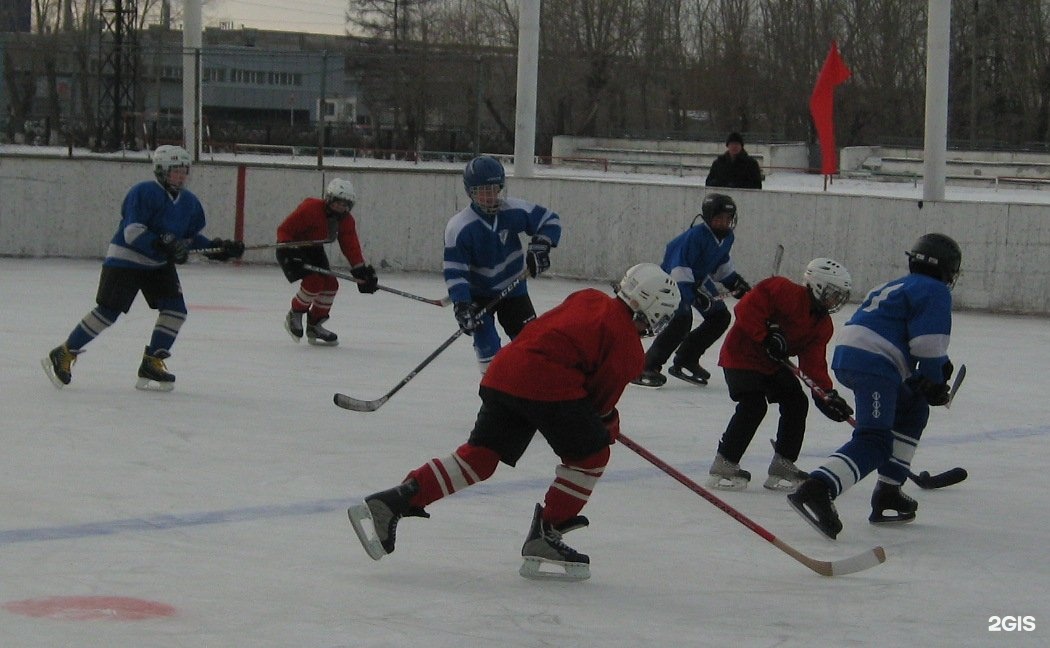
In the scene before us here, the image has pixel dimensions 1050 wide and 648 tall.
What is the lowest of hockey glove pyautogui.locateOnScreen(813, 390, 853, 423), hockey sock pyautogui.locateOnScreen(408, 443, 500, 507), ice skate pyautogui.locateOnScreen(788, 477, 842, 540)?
ice skate pyautogui.locateOnScreen(788, 477, 842, 540)

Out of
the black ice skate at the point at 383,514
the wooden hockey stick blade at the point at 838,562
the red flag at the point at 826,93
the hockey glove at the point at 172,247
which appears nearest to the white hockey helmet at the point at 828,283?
the wooden hockey stick blade at the point at 838,562

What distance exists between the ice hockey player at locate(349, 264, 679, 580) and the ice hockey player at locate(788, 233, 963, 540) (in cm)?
91

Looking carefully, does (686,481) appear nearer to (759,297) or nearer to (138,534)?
(759,297)

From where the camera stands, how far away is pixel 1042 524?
478 centimetres

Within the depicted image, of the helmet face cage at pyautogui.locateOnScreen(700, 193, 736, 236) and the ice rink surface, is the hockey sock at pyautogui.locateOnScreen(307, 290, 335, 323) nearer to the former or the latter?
the ice rink surface

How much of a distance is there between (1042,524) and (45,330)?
239 inches

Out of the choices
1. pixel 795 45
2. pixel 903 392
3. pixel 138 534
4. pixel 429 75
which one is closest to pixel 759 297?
pixel 903 392

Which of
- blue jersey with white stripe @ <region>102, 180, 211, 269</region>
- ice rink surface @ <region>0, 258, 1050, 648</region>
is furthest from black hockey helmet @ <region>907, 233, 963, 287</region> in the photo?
blue jersey with white stripe @ <region>102, 180, 211, 269</region>

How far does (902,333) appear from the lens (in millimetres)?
4590

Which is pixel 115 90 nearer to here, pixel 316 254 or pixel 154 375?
pixel 316 254

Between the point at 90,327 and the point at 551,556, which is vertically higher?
the point at 90,327

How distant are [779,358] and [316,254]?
4647mm

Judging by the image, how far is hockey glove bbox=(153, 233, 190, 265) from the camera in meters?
6.62

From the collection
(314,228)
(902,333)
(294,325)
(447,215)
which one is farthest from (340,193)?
(902,333)
